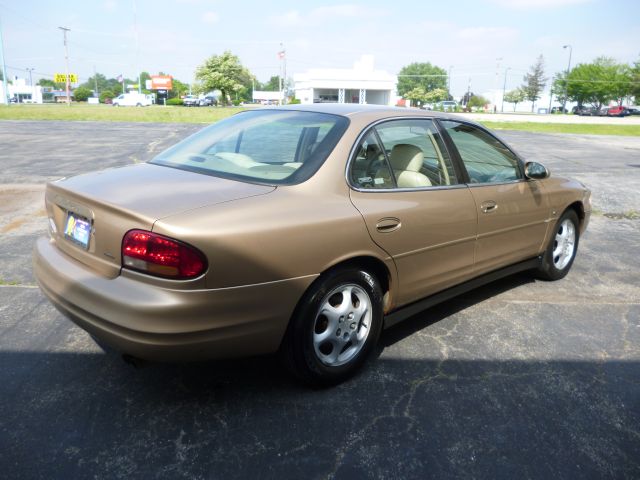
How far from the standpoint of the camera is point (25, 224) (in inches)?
244

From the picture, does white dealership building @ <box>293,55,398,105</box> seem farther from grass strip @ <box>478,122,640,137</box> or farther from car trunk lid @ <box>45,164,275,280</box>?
car trunk lid @ <box>45,164,275,280</box>

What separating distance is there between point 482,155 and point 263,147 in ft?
5.80

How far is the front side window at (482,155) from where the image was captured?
371 centimetres

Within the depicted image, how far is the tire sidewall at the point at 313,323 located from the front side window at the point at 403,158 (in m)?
0.54

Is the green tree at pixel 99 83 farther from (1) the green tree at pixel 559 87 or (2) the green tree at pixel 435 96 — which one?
(1) the green tree at pixel 559 87

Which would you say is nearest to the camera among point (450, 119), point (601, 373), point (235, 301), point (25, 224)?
point (235, 301)

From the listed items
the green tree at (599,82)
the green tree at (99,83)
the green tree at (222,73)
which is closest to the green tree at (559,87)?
the green tree at (599,82)

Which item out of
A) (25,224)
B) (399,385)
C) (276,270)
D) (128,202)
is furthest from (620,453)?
(25,224)

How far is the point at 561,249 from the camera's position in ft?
15.6

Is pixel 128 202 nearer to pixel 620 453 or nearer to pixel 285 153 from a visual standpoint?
pixel 285 153

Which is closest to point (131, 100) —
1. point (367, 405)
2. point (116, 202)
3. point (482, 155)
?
point (482, 155)

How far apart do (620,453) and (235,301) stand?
1.93 m

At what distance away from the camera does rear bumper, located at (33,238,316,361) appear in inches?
88.3

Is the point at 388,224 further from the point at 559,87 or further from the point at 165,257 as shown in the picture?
the point at 559,87
